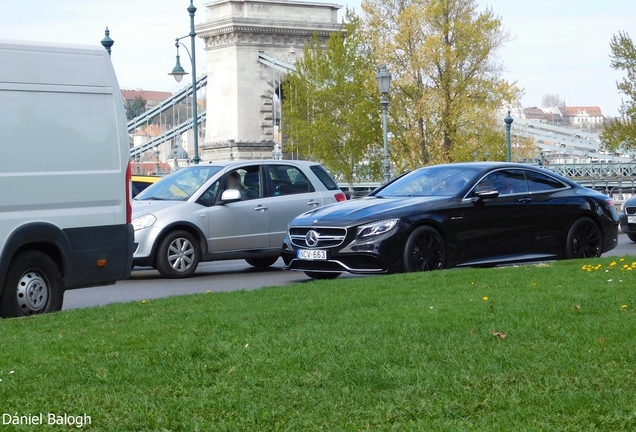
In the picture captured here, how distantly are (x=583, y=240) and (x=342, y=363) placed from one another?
966 centimetres

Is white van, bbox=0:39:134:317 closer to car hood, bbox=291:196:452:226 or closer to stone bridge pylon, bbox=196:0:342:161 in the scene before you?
car hood, bbox=291:196:452:226

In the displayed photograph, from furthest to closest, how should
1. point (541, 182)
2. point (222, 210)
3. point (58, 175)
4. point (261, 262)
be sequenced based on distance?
point (261, 262) → point (222, 210) → point (541, 182) → point (58, 175)

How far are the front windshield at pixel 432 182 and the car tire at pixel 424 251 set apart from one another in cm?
79

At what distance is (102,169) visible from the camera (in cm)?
995

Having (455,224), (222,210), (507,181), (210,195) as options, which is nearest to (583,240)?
(507,181)

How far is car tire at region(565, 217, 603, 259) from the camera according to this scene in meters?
14.7

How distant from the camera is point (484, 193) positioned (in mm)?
13445

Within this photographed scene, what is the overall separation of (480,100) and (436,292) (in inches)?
1295

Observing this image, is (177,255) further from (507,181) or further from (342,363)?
(342,363)

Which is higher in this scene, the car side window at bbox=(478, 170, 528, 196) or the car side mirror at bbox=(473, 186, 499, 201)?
the car side window at bbox=(478, 170, 528, 196)

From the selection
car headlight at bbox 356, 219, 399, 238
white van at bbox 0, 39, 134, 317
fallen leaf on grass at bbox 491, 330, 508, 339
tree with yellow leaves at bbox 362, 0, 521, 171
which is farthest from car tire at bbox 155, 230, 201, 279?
tree with yellow leaves at bbox 362, 0, 521, 171

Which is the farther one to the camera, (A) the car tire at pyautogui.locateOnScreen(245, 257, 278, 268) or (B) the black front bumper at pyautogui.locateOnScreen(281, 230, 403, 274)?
(A) the car tire at pyautogui.locateOnScreen(245, 257, 278, 268)

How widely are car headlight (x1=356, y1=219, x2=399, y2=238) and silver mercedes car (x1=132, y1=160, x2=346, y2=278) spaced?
3137 millimetres

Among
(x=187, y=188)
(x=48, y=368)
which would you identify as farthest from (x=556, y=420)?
(x=187, y=188)
